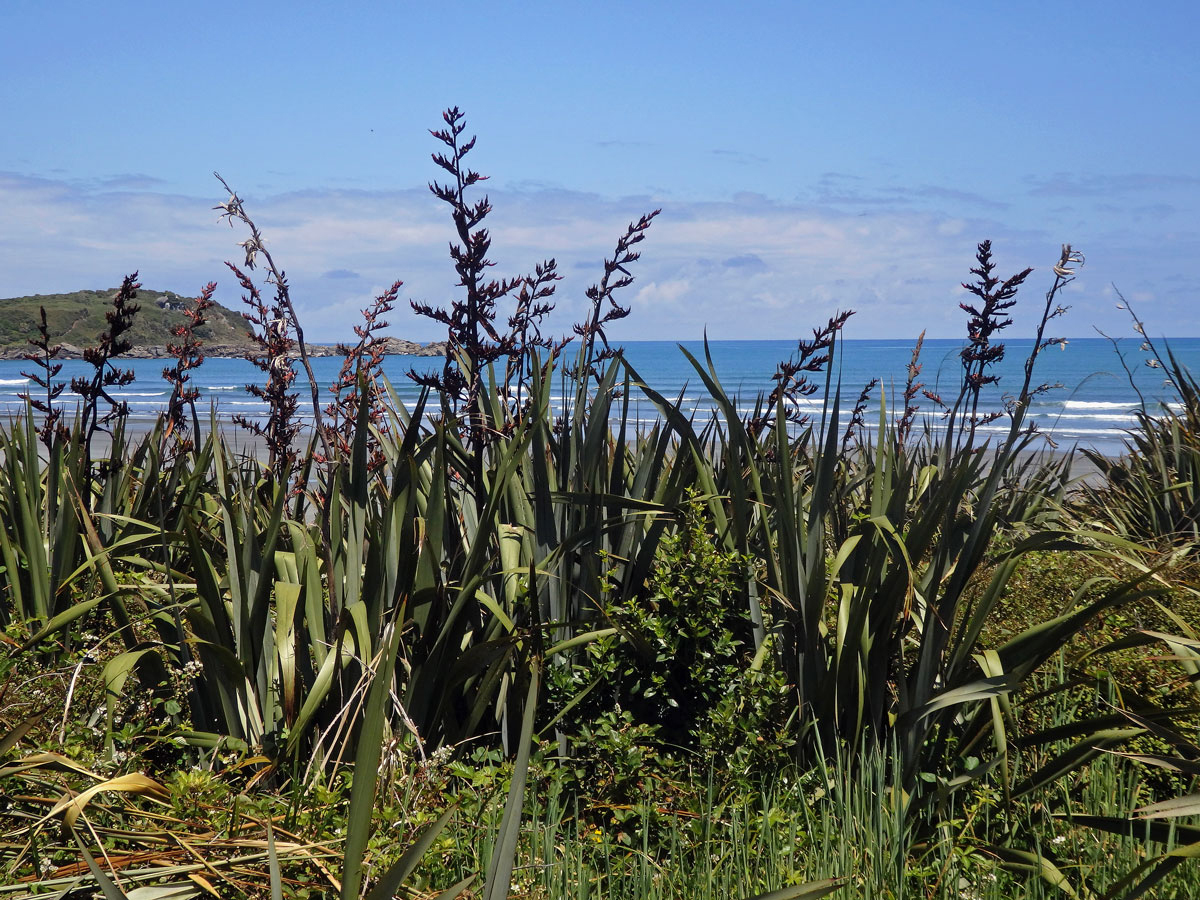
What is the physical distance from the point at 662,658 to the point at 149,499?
2.56 m

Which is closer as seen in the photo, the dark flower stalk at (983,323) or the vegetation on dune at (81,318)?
the dark flower stalk at (983,323)

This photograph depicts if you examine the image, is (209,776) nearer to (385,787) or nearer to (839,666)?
(385,787)


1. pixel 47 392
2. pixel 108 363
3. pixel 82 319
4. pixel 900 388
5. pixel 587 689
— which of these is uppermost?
pixel 82 319

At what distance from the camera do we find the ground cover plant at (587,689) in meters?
2.12

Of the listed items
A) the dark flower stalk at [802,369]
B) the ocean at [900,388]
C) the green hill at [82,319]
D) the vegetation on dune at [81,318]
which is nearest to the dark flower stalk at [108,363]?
the ocean at [900,388]

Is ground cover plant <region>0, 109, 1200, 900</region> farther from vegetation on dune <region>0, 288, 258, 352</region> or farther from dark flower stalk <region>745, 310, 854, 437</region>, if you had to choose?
vegetation on dune <region>0, 288, 258, 352</region>

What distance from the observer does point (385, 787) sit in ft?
7.28

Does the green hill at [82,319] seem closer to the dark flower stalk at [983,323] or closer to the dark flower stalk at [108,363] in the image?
the dark flower stalk at [108,363]

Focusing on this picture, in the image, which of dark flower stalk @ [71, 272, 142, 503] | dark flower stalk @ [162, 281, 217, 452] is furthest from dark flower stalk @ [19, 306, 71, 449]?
A: dark flower stalk @ [162, 281, 217, 452]

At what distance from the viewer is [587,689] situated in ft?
8.62

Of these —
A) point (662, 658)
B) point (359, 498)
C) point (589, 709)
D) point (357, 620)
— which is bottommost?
point (589, 709)

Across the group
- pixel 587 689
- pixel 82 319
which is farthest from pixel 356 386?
pixel 82 319

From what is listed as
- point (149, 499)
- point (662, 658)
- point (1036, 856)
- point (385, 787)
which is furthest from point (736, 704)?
point (149, 499)

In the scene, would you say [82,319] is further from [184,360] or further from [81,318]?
[184,360]
